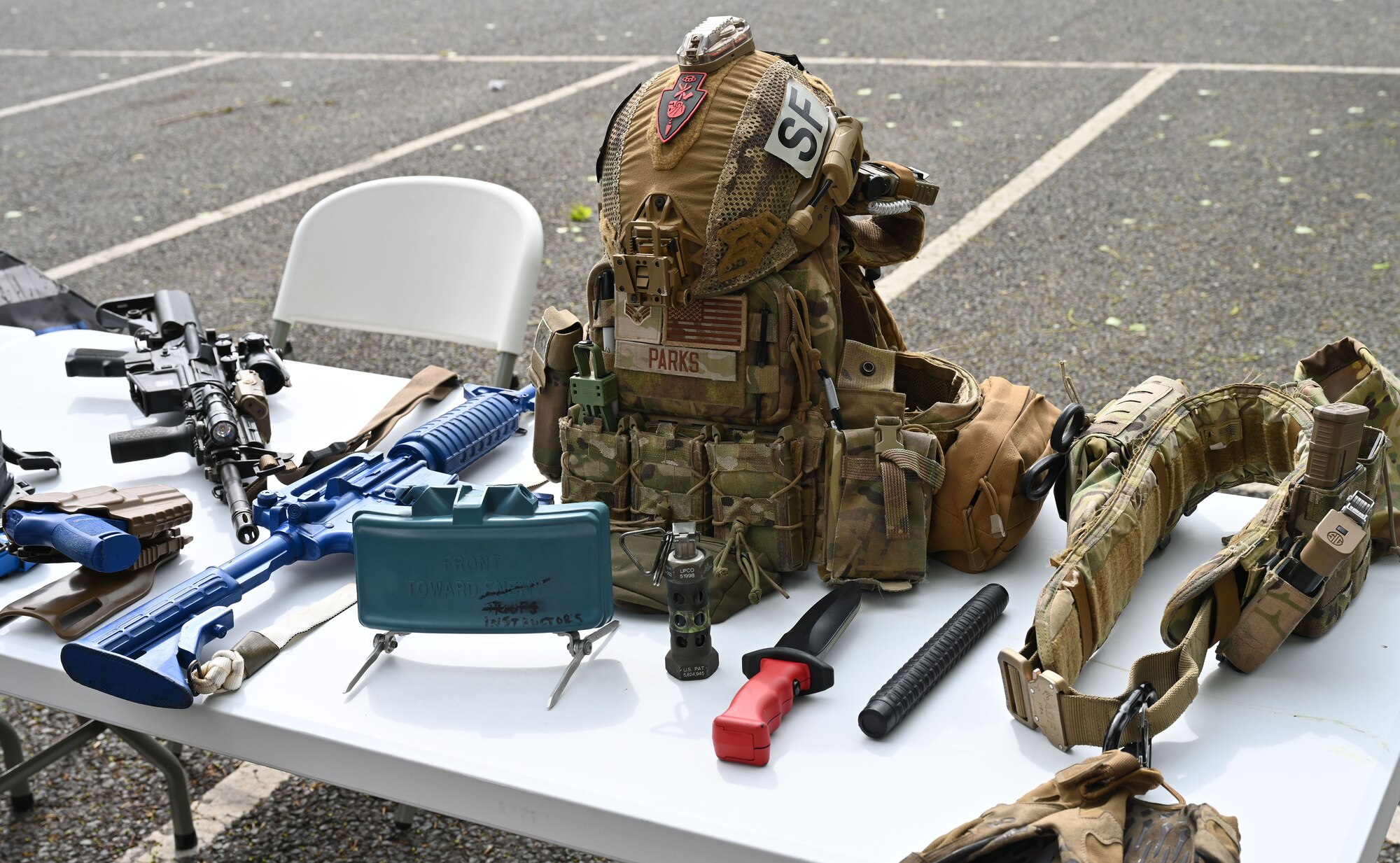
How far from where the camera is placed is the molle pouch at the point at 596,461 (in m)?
1.68

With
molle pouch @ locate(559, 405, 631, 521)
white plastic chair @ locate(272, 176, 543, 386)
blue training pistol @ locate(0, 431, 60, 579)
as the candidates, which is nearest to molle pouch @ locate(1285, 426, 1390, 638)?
molle pouch @ locate(559, 405, 631, 521)

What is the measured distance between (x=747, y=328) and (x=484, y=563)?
17.6 inches

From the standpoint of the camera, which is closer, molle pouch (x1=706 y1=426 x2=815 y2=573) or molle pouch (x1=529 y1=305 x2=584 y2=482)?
molle pouch (x1=706 y1=426 x2=815 y2=573)

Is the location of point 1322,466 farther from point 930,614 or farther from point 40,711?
point 40,711

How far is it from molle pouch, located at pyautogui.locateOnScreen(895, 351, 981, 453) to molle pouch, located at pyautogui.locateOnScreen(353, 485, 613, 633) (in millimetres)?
483

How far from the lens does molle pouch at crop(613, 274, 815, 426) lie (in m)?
1.56

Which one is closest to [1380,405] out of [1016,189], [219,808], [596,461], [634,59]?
[596,461]

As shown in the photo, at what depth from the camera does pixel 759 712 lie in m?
1.31

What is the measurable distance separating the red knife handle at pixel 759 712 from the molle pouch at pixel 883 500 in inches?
9.7

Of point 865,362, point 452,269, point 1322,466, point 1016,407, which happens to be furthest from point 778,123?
point 452,269

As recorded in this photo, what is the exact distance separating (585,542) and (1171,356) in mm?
3074

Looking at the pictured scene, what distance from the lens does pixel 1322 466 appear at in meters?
1.39

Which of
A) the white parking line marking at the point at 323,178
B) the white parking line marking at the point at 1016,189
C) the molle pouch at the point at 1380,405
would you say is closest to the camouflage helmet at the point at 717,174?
the molle pouch at the point at 1380,405

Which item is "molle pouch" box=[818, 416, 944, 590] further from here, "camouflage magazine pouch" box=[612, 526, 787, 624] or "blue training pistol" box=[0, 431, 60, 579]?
"blue training pistol" box=[0, 431, 60, 579]
